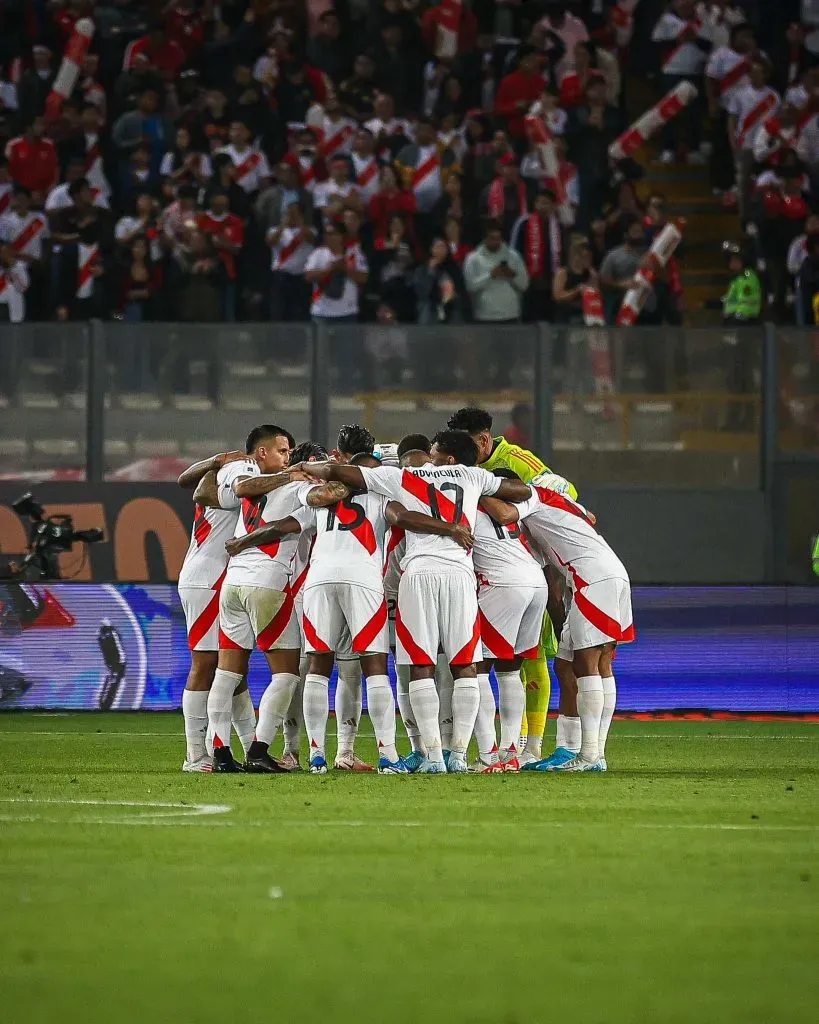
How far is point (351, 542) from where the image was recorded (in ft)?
36.4

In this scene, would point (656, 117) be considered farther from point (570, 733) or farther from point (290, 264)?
point (570, 733)

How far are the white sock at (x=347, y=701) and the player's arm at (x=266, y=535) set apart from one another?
87 cm

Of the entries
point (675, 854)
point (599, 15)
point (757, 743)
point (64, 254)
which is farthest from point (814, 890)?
point (599, 15)

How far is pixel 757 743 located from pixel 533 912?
326 inches

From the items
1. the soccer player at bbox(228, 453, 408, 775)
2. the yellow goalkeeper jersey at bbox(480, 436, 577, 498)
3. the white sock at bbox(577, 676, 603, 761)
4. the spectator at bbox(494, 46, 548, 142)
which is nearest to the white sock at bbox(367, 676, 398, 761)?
the soccer player at bbox(228, 453, 408, 775)

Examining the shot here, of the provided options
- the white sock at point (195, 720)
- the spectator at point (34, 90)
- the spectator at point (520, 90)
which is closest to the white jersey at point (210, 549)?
A: the white sock at point (195, 720)

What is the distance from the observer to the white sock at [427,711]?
1090 cm

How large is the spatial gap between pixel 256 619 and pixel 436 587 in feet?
3.40

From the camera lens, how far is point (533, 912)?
607 centimetres

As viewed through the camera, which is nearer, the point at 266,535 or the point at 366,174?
the point at 266,535

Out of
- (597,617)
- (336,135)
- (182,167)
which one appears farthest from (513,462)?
(336,135)

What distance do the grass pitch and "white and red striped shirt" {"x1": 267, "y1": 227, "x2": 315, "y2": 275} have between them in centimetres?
1025

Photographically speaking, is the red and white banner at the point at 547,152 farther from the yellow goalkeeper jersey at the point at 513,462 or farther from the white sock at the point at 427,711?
the white sock at the point at 427,711

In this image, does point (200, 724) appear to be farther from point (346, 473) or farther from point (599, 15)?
point (599, 15)
